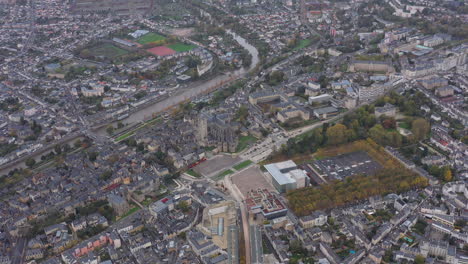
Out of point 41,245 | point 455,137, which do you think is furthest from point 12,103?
point 455,137

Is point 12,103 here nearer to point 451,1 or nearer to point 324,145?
point 324,145

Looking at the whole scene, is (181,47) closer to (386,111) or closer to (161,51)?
(161,51)

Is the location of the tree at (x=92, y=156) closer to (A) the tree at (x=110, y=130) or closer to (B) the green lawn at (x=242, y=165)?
(A) the tree at (x=110, y=130)

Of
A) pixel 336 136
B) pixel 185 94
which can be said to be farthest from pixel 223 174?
pixel 185 94

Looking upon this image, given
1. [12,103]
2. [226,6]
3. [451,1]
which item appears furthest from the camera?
[226,6]

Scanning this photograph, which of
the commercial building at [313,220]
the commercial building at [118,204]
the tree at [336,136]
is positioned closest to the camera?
the commercial building at [313,220]

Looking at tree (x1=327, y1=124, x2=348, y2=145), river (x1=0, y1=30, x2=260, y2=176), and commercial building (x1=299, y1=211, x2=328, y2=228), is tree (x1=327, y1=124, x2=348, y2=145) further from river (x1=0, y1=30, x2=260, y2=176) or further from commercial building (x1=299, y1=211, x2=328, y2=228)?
river (x1=0, y1=30, x2=260, y2=176)

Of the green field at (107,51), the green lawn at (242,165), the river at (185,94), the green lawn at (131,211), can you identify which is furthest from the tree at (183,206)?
the green field at (107,51)
